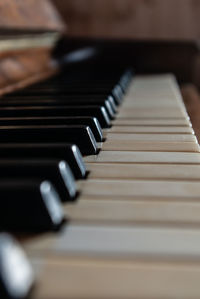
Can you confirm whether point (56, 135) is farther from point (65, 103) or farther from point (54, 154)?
point (65, 103)

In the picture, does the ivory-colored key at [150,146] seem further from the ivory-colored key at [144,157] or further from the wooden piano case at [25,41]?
the wooden piano case at [25,41]

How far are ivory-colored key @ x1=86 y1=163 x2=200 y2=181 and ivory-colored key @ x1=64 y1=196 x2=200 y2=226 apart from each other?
8 centimetres

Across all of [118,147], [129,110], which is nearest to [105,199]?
[118,147]

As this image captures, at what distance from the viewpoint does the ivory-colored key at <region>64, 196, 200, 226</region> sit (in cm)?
49

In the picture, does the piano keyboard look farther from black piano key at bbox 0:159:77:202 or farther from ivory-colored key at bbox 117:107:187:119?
ivory-colored key at bbox 117:107:187:119

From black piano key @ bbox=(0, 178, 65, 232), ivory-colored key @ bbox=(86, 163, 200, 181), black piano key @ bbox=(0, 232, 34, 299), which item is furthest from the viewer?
ivory-colored key @ bbox=(86, 163, 200, 181)

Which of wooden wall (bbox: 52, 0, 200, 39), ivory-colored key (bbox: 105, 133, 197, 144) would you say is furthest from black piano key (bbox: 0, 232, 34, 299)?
wooden wall (bbox: 52, 0, 200, 39)

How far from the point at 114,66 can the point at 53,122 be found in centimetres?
152

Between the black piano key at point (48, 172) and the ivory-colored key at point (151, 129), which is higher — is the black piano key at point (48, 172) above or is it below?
above

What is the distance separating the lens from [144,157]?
2.36 feet

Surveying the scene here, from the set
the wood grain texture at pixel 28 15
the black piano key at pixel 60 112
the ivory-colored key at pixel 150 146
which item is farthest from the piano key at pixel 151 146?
the wood grain texture at pixel 28 15

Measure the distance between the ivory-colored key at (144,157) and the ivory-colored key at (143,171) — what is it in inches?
0.8

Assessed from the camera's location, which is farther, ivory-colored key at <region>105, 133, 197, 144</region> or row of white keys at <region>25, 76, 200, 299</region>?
ivory-colored key at <region>105, 133, 197, 144</region>

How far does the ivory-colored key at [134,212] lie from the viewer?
1.61ft
